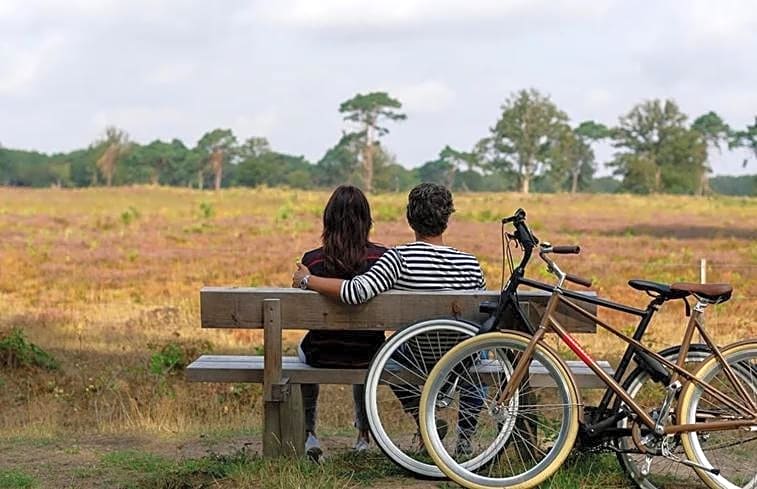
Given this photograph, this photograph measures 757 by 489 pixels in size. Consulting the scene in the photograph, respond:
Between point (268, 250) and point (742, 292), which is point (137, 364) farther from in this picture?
point (268, 250)

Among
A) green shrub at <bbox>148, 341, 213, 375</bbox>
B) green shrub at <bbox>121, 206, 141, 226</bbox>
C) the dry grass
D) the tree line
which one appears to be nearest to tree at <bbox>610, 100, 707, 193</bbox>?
the tree line

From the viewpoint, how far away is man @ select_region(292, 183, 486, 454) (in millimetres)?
4559

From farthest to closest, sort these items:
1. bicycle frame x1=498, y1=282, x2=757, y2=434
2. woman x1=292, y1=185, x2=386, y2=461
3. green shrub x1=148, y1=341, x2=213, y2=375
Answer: green shrub x1=148, y1=341, x2=213, y2=375 → woman x1=292, y1=185, x2=386, y2=461 → bicycle frame x1=498, y1=282, x2=757, y2=434

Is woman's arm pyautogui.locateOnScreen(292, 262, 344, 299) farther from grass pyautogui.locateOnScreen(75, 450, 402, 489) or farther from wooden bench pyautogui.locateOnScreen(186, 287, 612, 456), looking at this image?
grass pyautogui.locateOnScreen(75, 450, 402, 489)

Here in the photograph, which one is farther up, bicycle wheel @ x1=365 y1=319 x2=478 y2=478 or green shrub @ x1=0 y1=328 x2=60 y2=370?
bicycle wheel @ x1=365 y1=319 x2=478 y2=478

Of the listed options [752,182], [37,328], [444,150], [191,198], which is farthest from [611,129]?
[37,328]

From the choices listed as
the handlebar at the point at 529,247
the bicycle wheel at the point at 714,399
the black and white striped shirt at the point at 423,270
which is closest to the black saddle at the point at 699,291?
the bicycle wheel at the point at 714,399

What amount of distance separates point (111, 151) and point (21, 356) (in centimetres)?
9611

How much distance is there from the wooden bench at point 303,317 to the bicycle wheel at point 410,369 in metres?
0.11

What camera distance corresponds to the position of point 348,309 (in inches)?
179

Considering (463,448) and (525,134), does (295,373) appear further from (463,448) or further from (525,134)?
(525,134)

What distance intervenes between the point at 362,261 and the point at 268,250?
82.2ft

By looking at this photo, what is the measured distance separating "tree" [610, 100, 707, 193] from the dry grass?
35.8 metres

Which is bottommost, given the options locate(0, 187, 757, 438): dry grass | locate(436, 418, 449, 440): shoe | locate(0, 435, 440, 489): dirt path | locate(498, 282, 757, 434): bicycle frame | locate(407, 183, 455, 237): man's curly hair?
locate(0, 187, 757, 438): dry grass
